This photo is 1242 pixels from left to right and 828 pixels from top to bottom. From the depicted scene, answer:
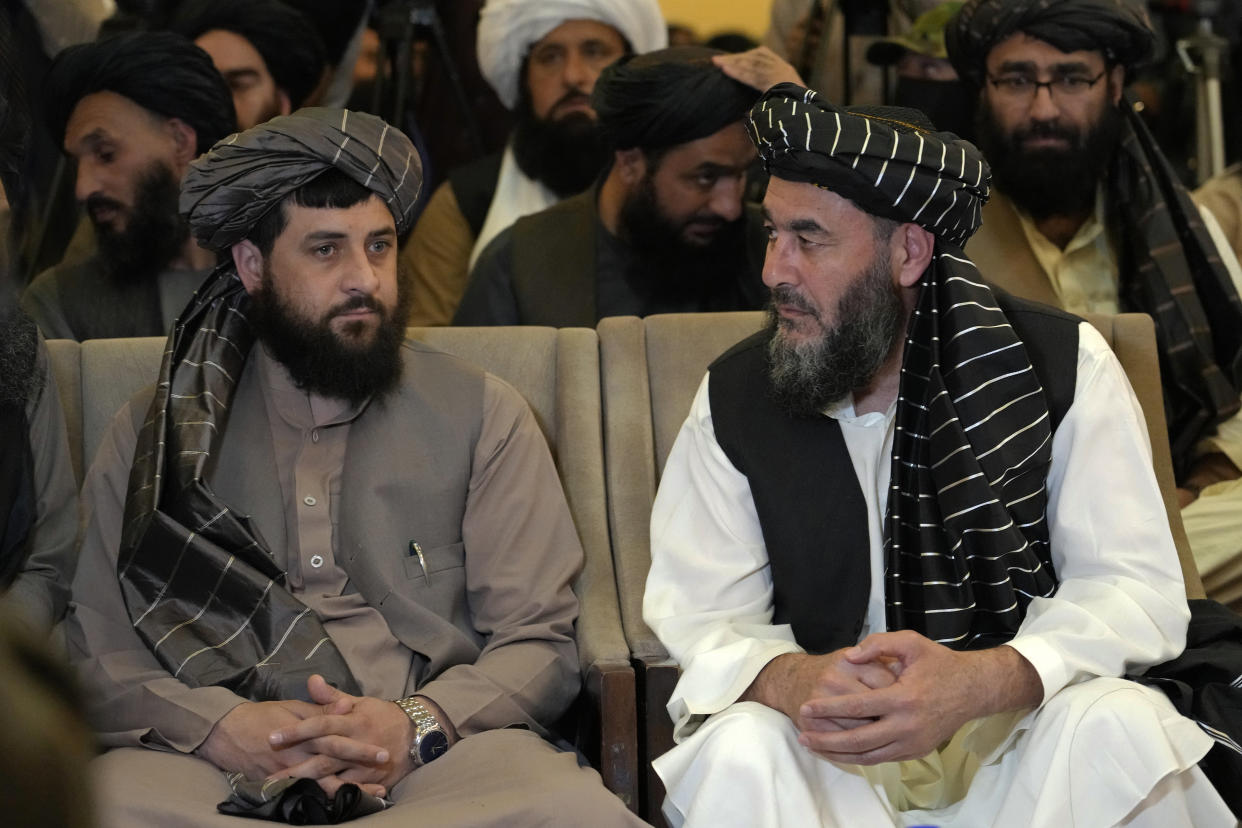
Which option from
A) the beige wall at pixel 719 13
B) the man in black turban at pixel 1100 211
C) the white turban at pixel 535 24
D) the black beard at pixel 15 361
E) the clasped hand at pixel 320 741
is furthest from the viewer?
the beige wall at pixel 719 13

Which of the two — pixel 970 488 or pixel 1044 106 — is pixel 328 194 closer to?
pixel 970 488

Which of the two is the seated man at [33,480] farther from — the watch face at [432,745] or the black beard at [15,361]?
the watch face at [432,745]

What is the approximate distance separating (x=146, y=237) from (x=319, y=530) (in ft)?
5.23

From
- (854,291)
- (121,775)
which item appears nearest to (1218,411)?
(854,291)

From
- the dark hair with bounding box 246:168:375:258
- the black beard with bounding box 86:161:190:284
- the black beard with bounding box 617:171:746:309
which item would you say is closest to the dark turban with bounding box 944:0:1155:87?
the black beard with bounding box 617:171:746:309

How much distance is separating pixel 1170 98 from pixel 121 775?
4924mm

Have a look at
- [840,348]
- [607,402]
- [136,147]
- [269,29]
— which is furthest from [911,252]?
[269,29]

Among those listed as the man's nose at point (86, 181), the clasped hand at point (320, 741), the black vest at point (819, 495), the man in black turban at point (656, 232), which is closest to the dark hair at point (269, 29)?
the man's nose at point (86, 181)

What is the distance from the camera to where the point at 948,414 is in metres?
2.65

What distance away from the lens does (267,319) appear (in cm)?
308

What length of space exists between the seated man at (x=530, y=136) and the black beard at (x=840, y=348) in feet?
7.24

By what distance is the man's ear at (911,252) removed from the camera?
2846 millimetres

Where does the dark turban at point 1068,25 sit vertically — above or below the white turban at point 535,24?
below

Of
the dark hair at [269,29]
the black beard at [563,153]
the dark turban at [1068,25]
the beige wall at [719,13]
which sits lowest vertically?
the black beard at [563,153]
